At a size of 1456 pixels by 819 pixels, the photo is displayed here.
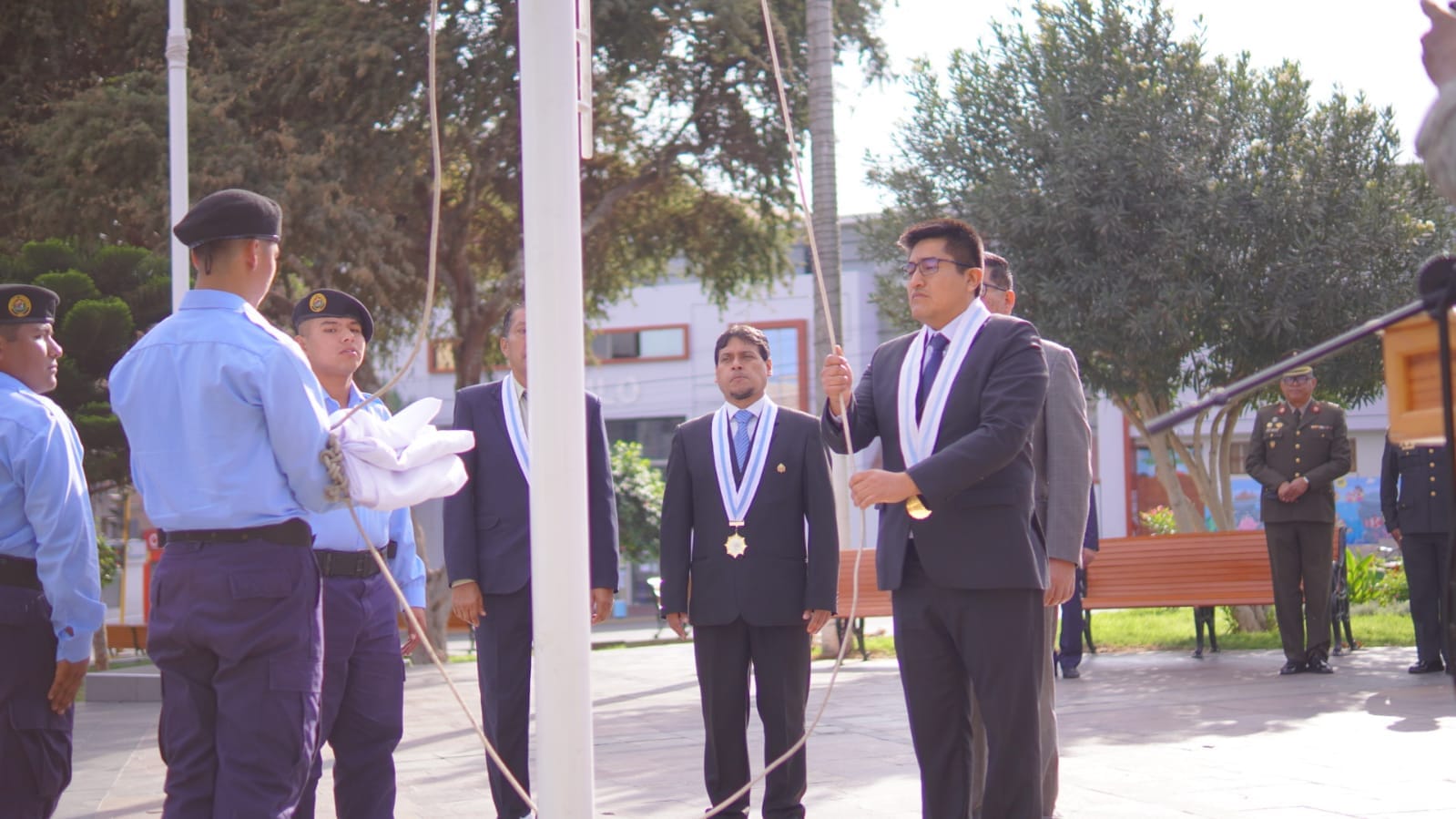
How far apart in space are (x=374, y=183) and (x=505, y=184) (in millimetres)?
2261

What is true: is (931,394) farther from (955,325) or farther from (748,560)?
(748,560)

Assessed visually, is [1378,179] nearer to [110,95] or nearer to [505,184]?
[505,184]

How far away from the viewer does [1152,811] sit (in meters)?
5.96

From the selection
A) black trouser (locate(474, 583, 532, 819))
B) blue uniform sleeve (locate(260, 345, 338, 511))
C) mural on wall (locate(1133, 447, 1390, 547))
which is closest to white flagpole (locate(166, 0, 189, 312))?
black trouser (locate(474, 583, 532, 819))

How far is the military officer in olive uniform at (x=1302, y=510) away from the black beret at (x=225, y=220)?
8911 mm

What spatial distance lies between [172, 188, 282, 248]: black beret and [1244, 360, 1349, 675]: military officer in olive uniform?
891 cm

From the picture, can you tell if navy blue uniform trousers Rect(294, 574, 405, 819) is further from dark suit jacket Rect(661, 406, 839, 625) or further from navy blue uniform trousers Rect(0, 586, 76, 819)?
dark suit jacket Rect(661, 406, 839, 625)

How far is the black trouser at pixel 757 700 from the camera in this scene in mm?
5789

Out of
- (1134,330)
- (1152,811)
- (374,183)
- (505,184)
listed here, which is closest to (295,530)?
(1152,811)

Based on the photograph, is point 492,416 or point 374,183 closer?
point 492,416

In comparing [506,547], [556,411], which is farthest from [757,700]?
[556,411]

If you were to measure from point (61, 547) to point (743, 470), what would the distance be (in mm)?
2628

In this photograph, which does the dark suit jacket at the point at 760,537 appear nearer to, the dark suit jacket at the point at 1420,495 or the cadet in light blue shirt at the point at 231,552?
the cadet in light blue shirt at the point at 231,552

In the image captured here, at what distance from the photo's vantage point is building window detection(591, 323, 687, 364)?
46.8 metres
